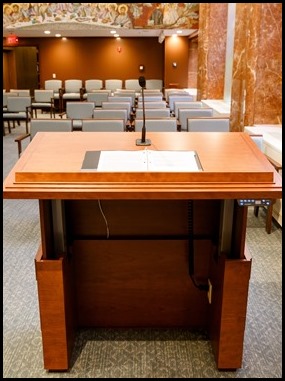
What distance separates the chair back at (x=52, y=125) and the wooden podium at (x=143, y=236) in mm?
2677

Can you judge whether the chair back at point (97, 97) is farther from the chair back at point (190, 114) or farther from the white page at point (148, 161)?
the white page at point (148, 161)

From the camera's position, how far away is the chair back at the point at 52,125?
502 cm

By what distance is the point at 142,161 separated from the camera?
6.16 ft

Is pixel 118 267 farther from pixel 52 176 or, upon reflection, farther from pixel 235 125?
pixel 235 125

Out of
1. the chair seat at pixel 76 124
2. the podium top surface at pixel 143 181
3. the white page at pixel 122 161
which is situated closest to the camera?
the podium top surface at pixel 143 181

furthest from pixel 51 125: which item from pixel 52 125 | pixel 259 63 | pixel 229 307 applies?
pixel 229 307

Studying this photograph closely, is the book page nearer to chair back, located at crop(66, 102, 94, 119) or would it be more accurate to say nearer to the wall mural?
chair back, located at crop(66, 102, 94, 119)

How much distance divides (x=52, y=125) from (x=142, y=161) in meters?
3.42

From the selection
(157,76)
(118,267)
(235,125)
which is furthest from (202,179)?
(157,76)

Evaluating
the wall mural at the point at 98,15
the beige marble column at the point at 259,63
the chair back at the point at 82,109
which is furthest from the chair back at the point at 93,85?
the beige marble column at the point at 259,63

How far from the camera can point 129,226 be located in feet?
7.64

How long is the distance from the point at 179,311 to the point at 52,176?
123 cm

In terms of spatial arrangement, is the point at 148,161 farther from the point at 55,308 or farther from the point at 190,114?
the point at 190,114

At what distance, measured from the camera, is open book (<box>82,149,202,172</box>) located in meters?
1.78
